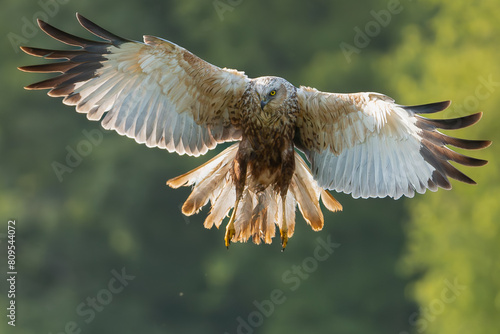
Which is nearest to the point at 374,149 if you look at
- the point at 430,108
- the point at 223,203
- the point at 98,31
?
the point at 430,108

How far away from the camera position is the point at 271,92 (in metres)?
9.09

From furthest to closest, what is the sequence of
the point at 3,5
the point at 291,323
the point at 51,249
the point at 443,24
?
the point at 3,5 → the point at 51,249 → the point at 291,323 → the point at 443,24

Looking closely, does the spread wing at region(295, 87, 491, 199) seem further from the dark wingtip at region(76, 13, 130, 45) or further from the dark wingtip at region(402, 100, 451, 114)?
the dark wingtip at region(76, 13, 130, 45)

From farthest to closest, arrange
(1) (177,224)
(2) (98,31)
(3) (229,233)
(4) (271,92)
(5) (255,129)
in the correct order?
(1) (177,224) < (3) (229,233) < (5) (255,129) < (4) (271,92) < (2) (98,31)

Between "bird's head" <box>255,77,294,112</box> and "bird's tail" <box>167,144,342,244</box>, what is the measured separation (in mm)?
763

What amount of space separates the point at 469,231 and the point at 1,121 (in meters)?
16.1

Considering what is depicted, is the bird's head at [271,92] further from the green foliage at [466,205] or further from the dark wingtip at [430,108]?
the green foliage at [466,205]

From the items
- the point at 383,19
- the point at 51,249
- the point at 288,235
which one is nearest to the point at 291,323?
the point at 51,249

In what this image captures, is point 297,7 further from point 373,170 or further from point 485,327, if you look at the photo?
point 373,170

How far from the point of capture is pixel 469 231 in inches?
776

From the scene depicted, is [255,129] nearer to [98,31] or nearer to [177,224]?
[98,31]

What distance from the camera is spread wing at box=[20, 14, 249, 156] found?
9.15 meters

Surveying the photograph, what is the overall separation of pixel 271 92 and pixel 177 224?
19021 mm

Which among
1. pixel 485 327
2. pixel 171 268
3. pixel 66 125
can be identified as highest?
pixel 66 125
